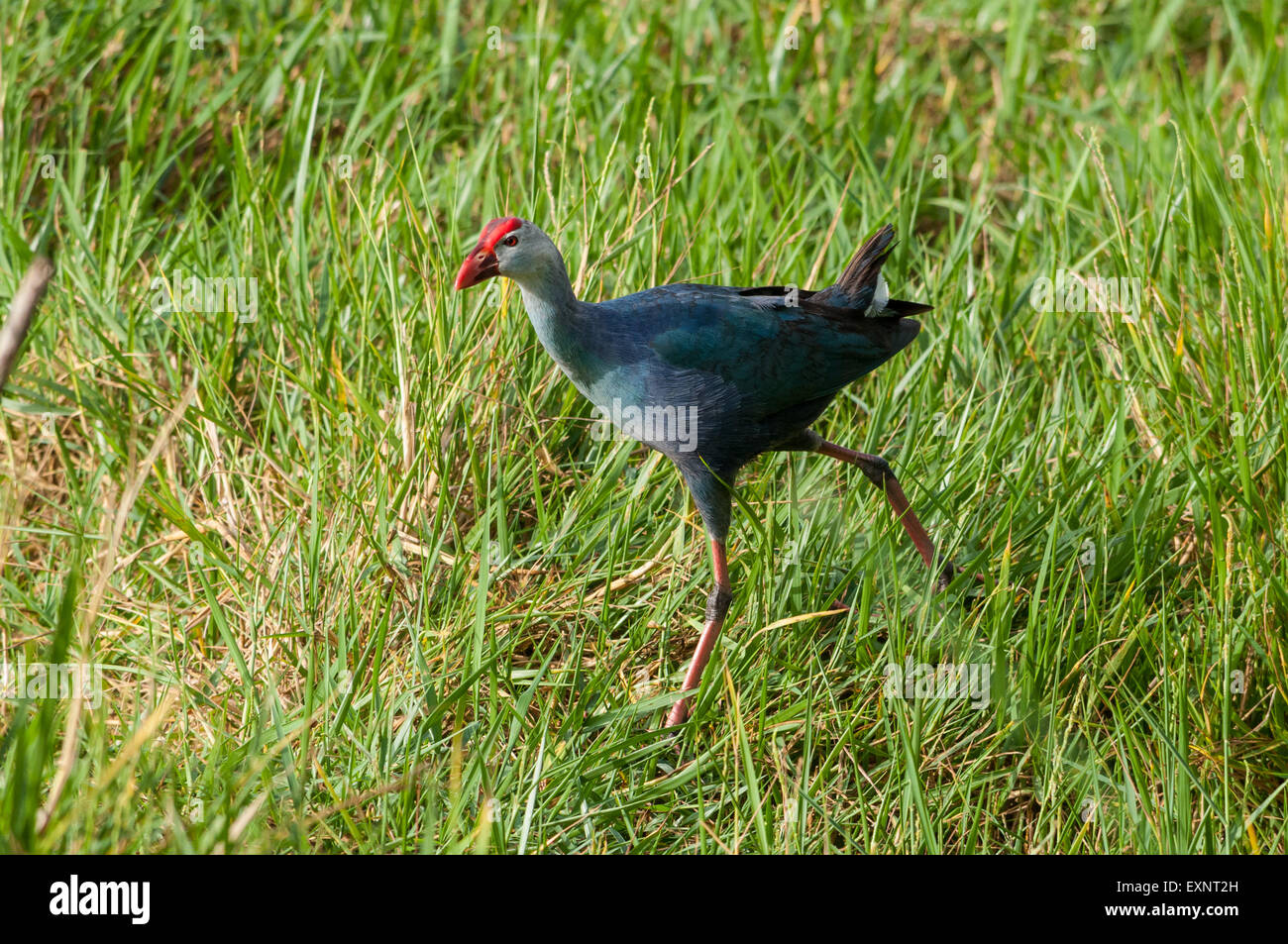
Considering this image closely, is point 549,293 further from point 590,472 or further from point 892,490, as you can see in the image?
point 892,490

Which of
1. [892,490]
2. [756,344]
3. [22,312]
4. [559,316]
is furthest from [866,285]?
[22,312]

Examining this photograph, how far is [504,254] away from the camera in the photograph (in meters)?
2.95

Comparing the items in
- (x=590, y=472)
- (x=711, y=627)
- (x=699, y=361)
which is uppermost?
(x=699, y=361)

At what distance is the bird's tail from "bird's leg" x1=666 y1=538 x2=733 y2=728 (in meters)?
0.73

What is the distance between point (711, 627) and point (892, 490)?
2.12ft

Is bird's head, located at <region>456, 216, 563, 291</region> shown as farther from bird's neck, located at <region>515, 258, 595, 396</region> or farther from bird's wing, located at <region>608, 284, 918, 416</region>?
bird's wing, located at <region>608, 284, 918, 416</region>

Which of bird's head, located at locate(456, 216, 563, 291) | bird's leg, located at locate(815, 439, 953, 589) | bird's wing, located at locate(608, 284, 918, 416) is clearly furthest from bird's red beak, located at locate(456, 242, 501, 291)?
bird's leg, located at locate(815, 439, 953, 589)

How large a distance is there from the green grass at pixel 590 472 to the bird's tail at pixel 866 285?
451 mm

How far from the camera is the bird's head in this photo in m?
2.94

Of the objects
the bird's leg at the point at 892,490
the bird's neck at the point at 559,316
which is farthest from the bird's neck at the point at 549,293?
the bird's leg at the point at 892,490

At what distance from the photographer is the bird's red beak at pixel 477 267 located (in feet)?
9.62

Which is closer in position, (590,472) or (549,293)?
(549,293)

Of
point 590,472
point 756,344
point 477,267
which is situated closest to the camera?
point 477,267

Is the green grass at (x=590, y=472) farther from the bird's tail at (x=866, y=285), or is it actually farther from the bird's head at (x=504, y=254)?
the bird's head at (x=504, y=254)
